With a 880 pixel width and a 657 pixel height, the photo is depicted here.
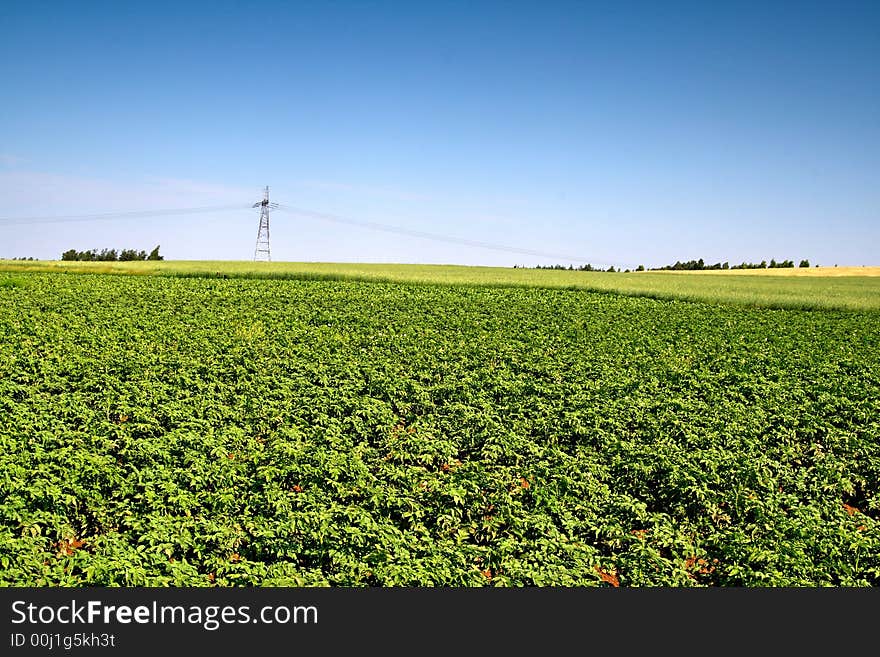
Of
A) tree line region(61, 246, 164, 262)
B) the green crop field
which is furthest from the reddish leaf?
tree line region(61, 246, 164, 262)

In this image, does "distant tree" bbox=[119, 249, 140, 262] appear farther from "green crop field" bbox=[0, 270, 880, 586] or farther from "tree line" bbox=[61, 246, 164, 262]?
"green crop field" bbox=[0, 270, 880, 586]

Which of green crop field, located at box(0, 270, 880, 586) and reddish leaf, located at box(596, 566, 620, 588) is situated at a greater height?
green crop field, located at box(0, 270, 880, 586)

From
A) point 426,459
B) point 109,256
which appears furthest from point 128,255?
point 426,459

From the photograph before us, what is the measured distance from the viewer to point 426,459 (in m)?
10.7

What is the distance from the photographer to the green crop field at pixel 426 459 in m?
7.64

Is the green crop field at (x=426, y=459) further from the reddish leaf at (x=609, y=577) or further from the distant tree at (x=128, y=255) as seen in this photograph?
the distant tree at (x=128, y=255)

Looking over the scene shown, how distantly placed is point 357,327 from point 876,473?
1642 cm

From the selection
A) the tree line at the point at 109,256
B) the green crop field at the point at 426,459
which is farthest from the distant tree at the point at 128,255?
the green crop field at the point at 426,459

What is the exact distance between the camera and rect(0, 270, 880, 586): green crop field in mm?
7641

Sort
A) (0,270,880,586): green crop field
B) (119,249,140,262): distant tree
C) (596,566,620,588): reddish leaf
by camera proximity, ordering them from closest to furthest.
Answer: (0,270,880,586): green crop field → (596,566,620,588): reddish leaf → (119,249,140,262): distant tree

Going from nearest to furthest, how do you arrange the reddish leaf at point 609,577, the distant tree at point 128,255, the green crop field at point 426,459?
the green crop field at point 426,459
the reddish leaf at point 609,577
the distant tree at point 128,255

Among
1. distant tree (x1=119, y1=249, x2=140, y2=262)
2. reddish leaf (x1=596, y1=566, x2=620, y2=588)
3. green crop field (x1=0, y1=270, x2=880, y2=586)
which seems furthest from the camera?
distant tree (x1=119, y1=249, x2=140, y2=262)

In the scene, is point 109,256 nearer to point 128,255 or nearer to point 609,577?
point 128,255

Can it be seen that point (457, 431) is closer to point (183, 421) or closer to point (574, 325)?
point (183, 421)
